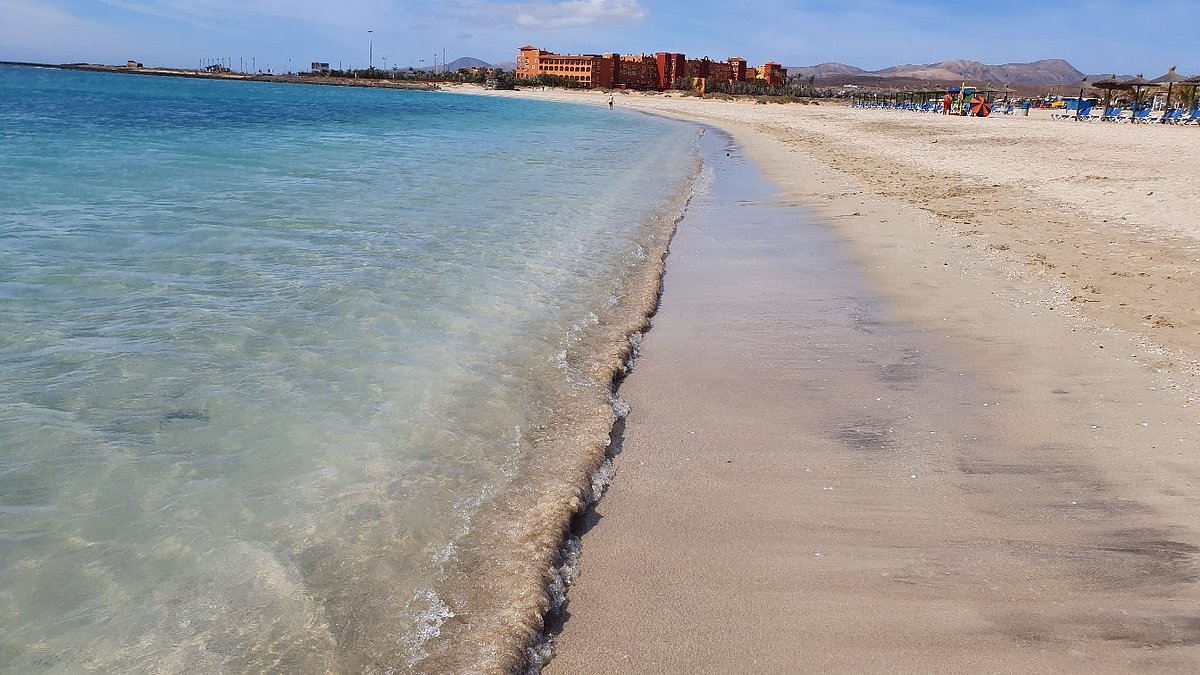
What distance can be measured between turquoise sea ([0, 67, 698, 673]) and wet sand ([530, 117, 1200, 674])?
1.24ft

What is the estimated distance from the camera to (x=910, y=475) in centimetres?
362

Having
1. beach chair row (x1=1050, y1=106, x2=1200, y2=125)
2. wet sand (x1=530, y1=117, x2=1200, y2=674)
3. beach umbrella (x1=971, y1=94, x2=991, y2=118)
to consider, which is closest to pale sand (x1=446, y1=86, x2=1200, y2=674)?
wet sand (x1=530, y1=117, x2=1200, y2=674)

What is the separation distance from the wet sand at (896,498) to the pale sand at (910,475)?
0.04 feet

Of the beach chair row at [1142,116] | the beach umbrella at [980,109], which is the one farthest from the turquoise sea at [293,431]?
the beach umbrella at [980,109]

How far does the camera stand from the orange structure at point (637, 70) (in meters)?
133

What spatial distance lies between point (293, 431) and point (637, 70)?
141 meters

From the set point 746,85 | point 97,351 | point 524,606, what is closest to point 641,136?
point 97,351

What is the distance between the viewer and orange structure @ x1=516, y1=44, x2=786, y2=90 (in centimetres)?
13288

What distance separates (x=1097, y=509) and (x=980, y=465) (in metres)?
0.52

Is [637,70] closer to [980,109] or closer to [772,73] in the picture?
[772,73]

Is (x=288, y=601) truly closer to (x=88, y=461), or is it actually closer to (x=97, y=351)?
(x=88, y=461)

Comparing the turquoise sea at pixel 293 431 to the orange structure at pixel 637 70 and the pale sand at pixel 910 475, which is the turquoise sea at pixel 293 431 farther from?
the orange structure at pixel 637 70

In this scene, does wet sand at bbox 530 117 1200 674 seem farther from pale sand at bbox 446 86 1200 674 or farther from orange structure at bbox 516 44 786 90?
orange structure at bbox 516 44 786 90

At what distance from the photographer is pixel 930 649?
2.46m
